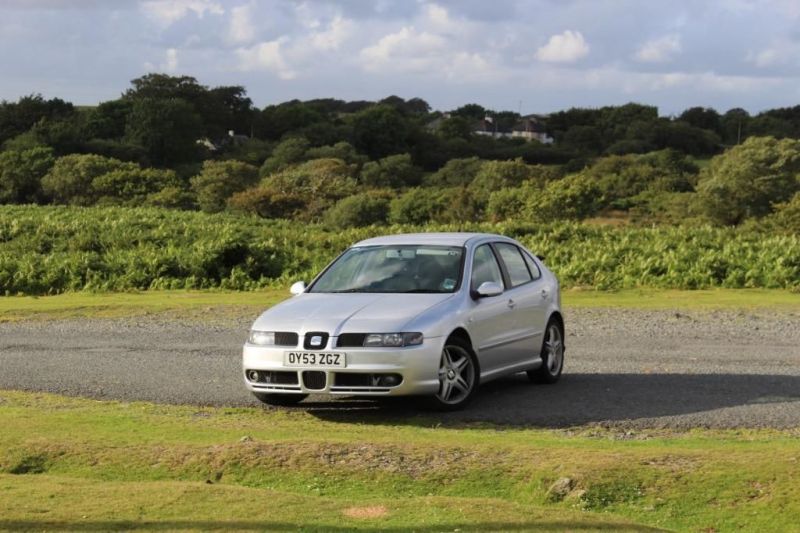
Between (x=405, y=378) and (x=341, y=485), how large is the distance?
2776 millimetres

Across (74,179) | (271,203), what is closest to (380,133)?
(74,179)

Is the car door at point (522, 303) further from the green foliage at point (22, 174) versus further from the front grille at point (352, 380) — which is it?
the green foliage at point (22, 174)

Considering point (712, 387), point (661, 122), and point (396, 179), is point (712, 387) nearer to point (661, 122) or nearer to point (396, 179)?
point (396, 179)

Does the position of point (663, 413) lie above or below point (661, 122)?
below

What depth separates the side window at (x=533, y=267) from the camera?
12.8 meters

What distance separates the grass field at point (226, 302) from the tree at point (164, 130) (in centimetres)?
8962

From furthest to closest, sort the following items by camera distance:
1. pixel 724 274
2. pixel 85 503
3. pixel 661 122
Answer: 1. pixel 661 122
2. pixel 724 274
3. pixel 85 503

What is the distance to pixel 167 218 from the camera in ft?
→ 103

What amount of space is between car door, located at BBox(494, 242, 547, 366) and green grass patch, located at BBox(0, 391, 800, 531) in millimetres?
2140

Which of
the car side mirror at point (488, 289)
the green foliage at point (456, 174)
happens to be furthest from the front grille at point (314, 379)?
the green foliage at point (456, 174)

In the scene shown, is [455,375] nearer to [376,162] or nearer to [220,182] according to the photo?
[220,182]

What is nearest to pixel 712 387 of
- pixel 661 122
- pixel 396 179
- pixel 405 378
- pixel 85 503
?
pixel 405 378

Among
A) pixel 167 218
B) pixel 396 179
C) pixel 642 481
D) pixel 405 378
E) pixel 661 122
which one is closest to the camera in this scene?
pixel 642 481

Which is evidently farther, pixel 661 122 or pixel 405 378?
pixel 661 122
